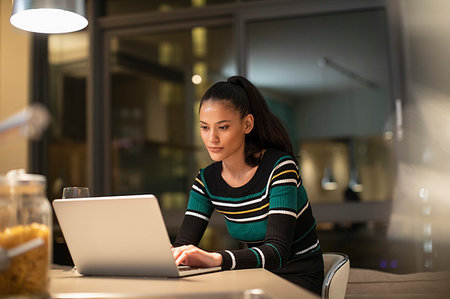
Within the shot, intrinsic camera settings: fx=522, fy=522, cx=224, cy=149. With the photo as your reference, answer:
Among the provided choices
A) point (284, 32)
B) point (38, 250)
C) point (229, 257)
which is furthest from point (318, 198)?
point (38, 250)

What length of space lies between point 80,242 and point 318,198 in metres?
2.41

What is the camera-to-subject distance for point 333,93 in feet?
11.2

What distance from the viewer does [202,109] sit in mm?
1697

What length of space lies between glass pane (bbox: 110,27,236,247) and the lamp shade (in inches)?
75.7

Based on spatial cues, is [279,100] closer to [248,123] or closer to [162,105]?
[162,105]

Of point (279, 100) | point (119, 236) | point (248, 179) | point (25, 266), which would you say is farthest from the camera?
point (279, 100)

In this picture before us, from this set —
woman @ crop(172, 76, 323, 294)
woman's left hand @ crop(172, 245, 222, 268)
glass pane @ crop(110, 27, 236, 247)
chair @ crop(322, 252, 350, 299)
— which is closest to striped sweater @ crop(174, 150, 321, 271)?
woman @ crop(172, 76, 323, 294)

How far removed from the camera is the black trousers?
1.61m

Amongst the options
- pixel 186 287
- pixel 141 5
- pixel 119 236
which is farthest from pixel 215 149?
pixel 141 5

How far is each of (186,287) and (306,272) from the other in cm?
78

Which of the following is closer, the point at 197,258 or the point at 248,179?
the point at 197,258

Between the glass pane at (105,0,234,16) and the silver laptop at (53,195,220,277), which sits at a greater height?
the glass pane at (105,0,234,16)

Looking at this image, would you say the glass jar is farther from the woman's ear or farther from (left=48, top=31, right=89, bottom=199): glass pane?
(left=48, top=31, right=89, bottom=199): glass pane

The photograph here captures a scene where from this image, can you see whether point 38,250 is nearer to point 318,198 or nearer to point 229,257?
point 229,257
